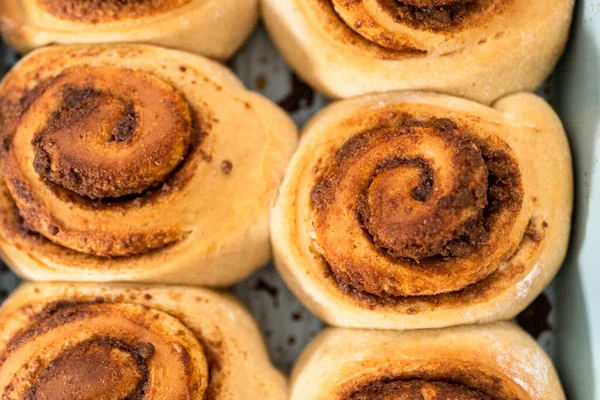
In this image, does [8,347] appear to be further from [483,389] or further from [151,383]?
[483,389]

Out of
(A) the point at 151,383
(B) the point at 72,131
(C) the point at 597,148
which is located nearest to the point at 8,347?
(A) the point at 151,383

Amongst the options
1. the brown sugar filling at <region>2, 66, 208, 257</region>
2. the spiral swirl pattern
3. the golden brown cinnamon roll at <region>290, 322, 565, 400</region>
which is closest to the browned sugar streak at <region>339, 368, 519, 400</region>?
the golden brown cinnamon roll at <region>290, 322, 565, 400</region>

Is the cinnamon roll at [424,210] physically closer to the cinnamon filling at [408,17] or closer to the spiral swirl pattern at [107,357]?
the cinnamon filling at [408,17]

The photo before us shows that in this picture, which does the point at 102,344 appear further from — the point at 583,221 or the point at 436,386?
the point at 583,221

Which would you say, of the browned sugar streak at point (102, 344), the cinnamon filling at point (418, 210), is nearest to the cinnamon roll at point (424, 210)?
the cinnamon filling at point (418, 210)

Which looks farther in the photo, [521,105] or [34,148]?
[521,105]

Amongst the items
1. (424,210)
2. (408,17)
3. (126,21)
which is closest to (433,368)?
(424,210)
